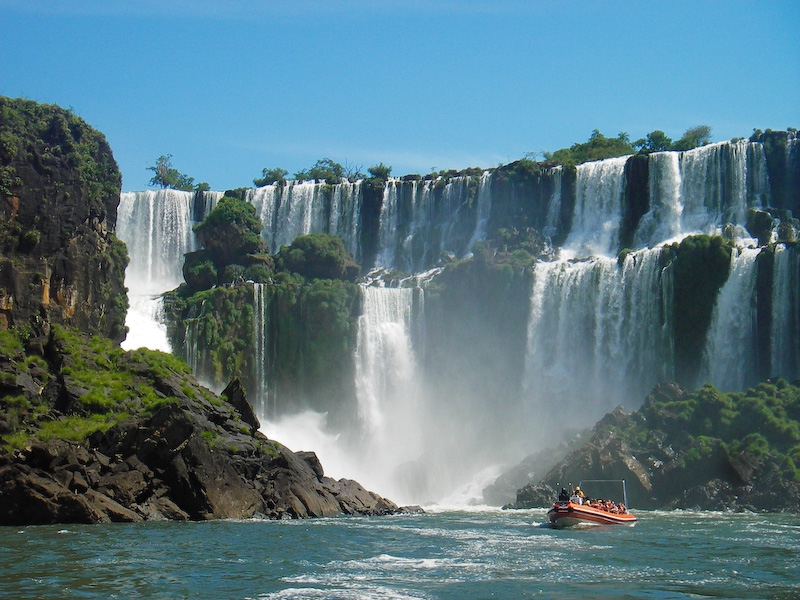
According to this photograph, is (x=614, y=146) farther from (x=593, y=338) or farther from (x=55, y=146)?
(x=55, y=146)

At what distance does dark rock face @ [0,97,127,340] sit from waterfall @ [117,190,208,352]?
22.6 metres

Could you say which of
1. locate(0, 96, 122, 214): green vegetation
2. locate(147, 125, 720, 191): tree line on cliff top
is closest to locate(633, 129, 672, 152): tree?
locate(147, 125, 720, 191): tree line on cliff top

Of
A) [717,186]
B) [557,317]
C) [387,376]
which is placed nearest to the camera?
[557,317]

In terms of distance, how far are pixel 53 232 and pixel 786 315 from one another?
38.3 meters

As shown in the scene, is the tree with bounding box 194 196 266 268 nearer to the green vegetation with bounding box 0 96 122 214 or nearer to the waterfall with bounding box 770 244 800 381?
the green vegetation with bounding box 0 96 122 214

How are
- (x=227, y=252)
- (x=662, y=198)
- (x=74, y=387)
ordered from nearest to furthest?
(x=74, y=387) < (x=662, y=198) < (x=227, y=252)

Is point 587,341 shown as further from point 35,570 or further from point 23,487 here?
point 35,570

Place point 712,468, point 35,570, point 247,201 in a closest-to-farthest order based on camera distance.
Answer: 1. point 35,570
2. point 712,468
3. point 247,201

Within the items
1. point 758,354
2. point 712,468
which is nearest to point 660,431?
point 712,468

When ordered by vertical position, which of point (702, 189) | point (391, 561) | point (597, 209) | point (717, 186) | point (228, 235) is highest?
point (717, 186)

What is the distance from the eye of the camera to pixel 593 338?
63.4 metres

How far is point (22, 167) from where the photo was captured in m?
46.2

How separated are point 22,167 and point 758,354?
130 ft

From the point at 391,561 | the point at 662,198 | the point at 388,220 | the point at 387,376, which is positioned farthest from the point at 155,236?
the point at 391,561
